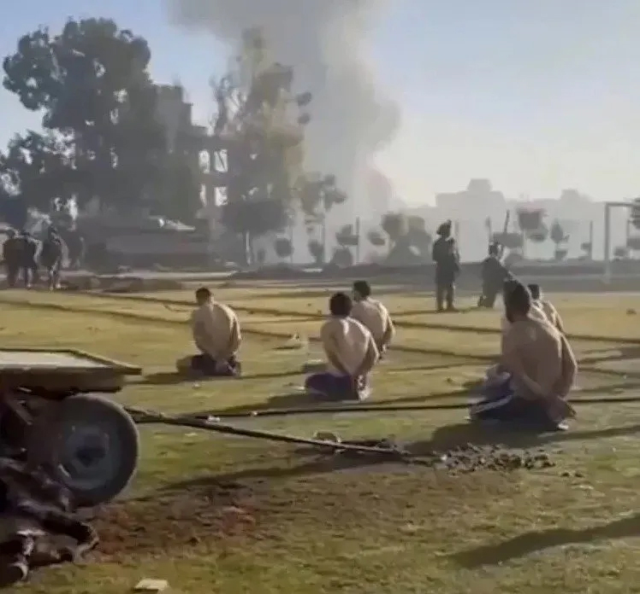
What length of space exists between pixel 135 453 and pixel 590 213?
11311 centimetres

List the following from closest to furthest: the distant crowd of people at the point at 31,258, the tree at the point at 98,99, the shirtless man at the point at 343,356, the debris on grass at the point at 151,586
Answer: the debris on grass at the point at 151,586, the shirtless man at the point at 343,356, the distant crowd of people at the point at 31,258, the tree at the point at 98,99

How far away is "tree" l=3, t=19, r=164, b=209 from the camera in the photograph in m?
57.1

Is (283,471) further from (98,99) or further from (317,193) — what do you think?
(317,193)

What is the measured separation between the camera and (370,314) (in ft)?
45.6

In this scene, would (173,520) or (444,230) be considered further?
(444,230)

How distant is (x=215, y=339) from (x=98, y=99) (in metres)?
46.3

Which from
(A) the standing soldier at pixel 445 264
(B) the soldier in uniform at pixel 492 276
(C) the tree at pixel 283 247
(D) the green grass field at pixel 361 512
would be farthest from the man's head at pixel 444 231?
(C) the tree at pixel 283 247

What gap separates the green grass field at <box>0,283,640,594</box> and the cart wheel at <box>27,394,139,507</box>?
0.16m

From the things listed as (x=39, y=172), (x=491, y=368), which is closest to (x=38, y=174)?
(x=39, y=172)

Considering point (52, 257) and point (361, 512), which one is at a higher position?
point (52, 257)

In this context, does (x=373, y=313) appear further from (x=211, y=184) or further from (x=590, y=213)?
(x=590, y=213)

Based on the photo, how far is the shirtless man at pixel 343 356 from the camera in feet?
37.4

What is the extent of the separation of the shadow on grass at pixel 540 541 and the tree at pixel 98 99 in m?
51.6

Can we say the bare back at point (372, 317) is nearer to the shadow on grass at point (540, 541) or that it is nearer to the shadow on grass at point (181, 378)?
the shadow on grass at point (181, 378)
